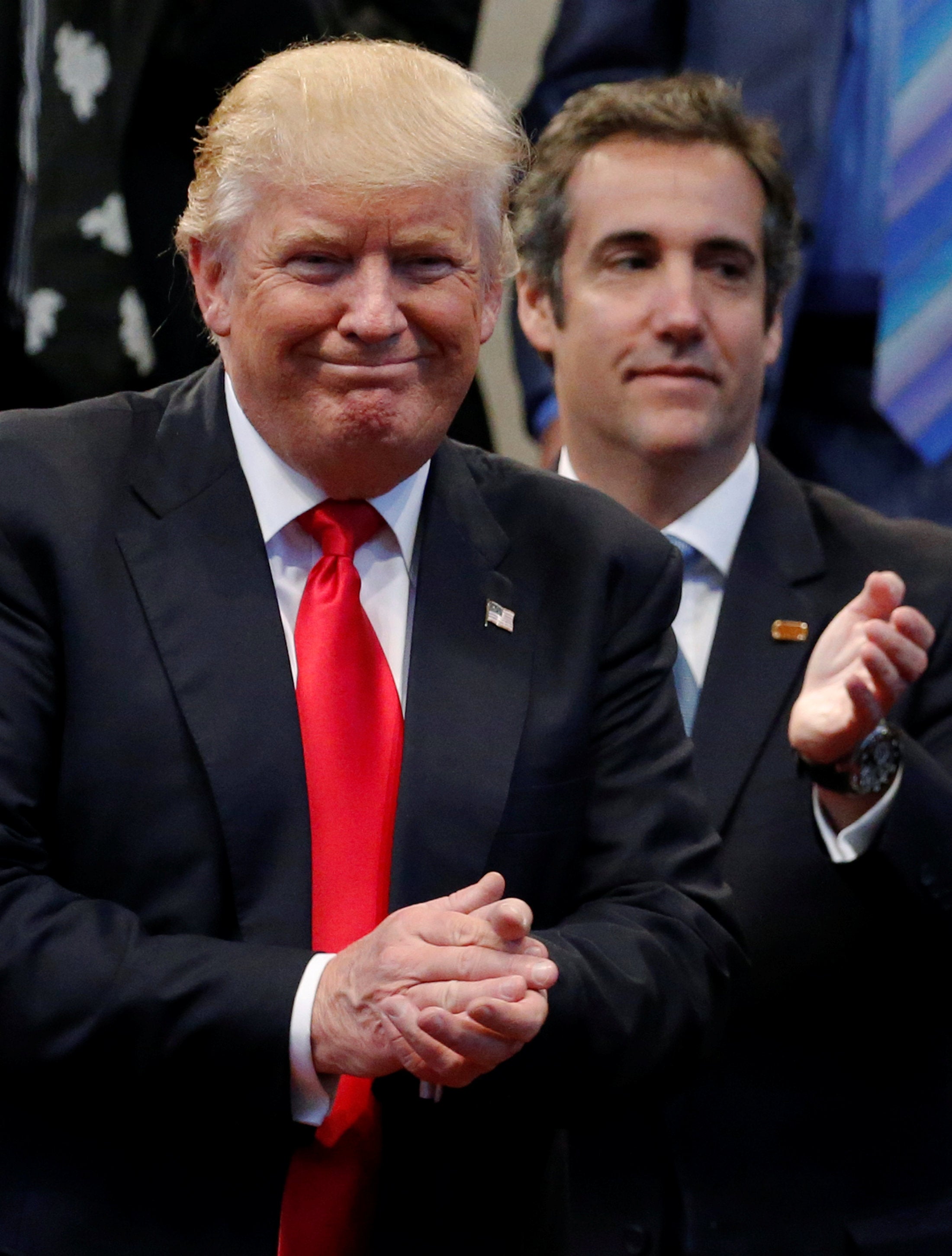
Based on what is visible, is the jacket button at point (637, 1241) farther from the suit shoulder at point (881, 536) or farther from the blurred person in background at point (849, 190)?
the blurred person in background at point (849, 190)

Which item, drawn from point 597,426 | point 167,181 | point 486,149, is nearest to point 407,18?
point 167,181

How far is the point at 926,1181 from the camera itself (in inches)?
96.3

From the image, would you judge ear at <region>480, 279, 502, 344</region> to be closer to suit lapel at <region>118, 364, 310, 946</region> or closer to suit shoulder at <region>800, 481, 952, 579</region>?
suit lapel at <region>118, 364, 310, 946</region>

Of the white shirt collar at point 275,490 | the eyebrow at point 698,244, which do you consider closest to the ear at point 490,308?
the white shirt collar at point 275,490

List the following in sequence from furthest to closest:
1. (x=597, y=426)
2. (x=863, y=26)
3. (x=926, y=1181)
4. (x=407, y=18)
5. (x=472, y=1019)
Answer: (x=863, y=26), (x=407, y=18), (x=597, y=426), (x=926, y=1181), (x=472, y=1019)

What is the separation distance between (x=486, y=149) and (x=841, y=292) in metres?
1.74

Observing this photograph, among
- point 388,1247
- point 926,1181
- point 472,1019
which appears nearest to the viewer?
point 472,1019

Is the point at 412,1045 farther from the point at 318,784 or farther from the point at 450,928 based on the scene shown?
the point at 318,784

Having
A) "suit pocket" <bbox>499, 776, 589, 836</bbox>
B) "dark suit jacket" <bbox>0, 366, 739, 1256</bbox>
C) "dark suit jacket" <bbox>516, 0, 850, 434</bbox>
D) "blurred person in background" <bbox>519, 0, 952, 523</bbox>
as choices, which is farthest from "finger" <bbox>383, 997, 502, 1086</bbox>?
"dark suit jacket" <bbox>516, 0, 850, 434</bbox>

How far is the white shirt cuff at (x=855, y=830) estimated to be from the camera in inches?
94.6

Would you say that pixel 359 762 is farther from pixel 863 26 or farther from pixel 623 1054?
pixel 863 26

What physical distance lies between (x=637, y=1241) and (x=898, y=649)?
0.75 metres

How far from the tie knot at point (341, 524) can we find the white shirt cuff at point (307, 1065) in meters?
0.40

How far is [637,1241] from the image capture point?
7.72 ft
